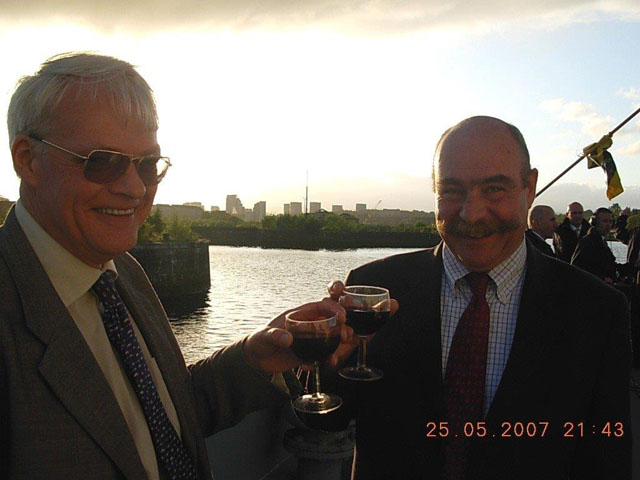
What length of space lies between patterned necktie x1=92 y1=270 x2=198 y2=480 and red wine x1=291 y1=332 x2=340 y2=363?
0.55 m

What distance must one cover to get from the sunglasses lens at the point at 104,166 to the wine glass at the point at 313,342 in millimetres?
861

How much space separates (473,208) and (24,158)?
1664 mm

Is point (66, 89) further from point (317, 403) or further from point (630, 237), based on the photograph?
point (630, 237)

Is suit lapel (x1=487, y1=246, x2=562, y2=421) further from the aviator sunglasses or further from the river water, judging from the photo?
the river water

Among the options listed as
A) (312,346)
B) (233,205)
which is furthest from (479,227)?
(233,205)

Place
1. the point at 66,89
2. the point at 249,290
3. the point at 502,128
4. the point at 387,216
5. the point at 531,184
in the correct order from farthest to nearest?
1. the point at 387,216
2. the point at 249,290
3. the point at 531,184
4. the point at 502,128
5. the point at 66,89

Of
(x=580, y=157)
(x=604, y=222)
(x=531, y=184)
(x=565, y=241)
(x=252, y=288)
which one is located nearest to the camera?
(x=531, y=184)

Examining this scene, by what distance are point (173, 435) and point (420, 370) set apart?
41.5 inches

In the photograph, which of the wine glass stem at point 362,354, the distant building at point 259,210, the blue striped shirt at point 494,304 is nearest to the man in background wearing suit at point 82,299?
the wine glass stem at point 362,354

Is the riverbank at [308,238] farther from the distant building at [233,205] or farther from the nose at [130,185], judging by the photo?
the distant building at [233,205]

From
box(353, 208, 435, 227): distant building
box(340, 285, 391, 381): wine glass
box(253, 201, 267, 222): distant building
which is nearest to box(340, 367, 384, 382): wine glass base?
box(340, 285, 391, 381): wine glass

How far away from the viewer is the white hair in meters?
1.55

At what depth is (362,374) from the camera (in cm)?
224

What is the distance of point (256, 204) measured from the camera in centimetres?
15950
